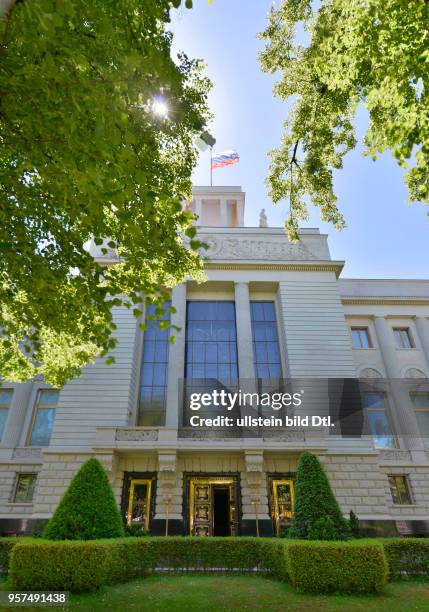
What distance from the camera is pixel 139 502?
60.1 feet

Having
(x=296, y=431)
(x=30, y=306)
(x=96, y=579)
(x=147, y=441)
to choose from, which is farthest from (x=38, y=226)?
(x=296, y=431)

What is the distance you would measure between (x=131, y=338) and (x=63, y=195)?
52.9ft

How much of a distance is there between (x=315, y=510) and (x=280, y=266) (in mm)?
16986

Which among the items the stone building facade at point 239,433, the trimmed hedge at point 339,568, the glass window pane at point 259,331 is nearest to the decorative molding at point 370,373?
the stone building facade at point 239,433

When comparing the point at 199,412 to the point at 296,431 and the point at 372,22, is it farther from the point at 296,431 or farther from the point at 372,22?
the point at 372,22

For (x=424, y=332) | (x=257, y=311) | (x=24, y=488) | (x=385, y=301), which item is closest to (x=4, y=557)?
(x=24, y=488)

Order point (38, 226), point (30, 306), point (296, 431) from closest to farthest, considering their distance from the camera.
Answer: point (38, 226) < point (30, 306) < point (296, 431)

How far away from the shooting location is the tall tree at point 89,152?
4.88 meters

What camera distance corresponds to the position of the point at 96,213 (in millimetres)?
6113

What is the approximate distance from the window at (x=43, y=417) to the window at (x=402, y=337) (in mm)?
22447

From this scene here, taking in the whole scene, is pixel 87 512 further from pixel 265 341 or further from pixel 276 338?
pixel 276 338

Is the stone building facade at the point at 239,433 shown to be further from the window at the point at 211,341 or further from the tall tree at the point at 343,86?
the tall tree at the point at 343,86

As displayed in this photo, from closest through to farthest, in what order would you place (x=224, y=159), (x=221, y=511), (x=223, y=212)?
(x=221, y=511)
(x=224, y=159)
(x=223, y=212)

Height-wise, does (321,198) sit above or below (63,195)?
above
